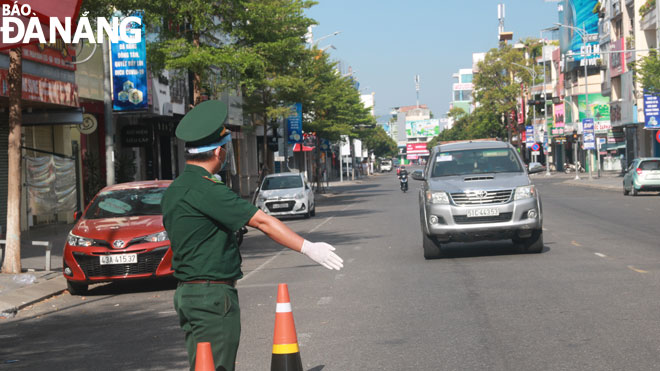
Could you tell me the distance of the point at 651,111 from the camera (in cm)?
5159

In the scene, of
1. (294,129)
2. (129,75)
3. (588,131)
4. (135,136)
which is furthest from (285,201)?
(588,131)

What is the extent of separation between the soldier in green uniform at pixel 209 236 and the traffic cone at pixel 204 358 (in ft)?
0.71

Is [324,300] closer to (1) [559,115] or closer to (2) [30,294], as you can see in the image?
(2) [30,294]

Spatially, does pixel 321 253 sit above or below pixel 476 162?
below

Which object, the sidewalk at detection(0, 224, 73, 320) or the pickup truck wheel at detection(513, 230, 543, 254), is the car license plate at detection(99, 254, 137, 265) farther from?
the pickup truck wheel at detection(513, 230, 543, 254)

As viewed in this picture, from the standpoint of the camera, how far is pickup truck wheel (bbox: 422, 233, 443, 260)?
597 inches

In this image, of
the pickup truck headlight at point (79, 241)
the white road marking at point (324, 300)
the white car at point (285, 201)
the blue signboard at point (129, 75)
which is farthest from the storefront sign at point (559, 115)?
the white road marking at point (324, 300)

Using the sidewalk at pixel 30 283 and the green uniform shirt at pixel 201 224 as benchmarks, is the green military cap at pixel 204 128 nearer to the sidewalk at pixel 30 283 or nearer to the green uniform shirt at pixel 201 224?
the green uniform shirt at pixel 201 224

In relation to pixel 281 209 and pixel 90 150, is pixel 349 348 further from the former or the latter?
pixel 90 150

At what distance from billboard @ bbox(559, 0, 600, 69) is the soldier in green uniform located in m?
74.7

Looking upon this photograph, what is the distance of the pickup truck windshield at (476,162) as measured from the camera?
52.0ft

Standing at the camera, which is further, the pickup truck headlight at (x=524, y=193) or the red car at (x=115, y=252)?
the pickup truck headlight at (x=524, y=193)

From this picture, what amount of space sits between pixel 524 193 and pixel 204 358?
11253 millimetres

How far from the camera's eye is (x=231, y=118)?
50500 mm
